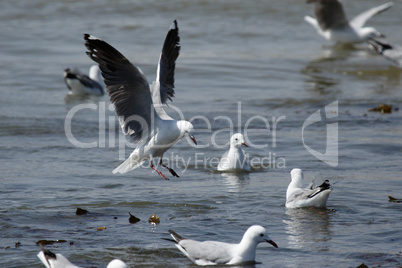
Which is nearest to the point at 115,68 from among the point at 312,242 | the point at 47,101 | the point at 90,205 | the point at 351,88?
the point at 90,205

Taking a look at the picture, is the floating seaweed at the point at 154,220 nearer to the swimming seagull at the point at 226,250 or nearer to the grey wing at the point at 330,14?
the swimming seagull at the point at 226,250

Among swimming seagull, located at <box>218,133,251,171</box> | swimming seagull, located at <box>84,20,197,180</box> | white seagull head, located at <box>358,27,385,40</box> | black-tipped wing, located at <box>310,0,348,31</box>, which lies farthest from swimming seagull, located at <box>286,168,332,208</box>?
black-tipped wing, located at <box>310,0,348,31</box>

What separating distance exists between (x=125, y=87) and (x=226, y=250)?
2555 millimetres

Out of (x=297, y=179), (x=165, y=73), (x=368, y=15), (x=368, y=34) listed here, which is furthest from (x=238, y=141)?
(x=368, y=15)

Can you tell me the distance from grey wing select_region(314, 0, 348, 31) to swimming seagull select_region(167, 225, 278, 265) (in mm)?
13689

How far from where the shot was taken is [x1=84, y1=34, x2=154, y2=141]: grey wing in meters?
6.88

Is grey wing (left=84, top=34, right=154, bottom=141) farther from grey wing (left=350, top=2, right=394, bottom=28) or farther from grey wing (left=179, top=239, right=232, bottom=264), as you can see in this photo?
grey wing (left=350, top=2, right=394, bottom=28)

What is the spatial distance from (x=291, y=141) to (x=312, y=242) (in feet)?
13.2

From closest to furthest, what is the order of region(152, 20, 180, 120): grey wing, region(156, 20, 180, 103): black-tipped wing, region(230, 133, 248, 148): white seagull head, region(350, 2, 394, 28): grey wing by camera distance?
region(152, 20, 180, 120): grey wing, region(156, 20, 180, 103): black-tipped wing, region(230, 133, 248, 148): white seagull head, region(350, 2, 394, 28): grey wing

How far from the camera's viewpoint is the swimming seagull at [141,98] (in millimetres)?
6922

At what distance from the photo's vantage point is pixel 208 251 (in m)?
5.29

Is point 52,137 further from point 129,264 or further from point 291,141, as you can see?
point 129,264

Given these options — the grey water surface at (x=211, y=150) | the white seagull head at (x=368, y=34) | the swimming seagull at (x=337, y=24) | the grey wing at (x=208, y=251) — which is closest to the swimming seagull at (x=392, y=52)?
the grey water surface at (x=211, y=150)

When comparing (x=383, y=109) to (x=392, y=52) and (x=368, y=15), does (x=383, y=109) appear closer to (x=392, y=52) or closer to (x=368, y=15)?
(x=392, y=52)
